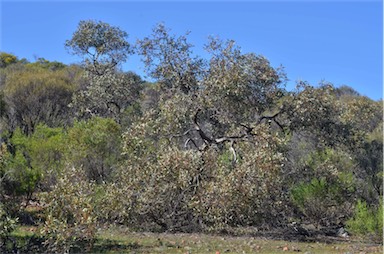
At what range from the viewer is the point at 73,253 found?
820 cm

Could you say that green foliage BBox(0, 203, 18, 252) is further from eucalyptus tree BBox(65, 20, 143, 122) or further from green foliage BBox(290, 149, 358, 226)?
eucalyptus tree BBox(65, 20, 143, 122)

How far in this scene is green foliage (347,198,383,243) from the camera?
10844 mm

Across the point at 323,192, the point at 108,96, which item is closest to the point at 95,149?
the point at 323,192

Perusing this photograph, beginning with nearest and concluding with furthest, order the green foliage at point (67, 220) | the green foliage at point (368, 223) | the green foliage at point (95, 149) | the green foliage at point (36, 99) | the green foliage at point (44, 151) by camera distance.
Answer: the green foliage at point (67, 220), the green foliage at point (368, 223), the green foliage at point (44, 151), the green foliage at point (95, 149), the green foliage at point (36, 99)

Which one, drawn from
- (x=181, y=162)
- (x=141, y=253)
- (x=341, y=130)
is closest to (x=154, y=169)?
(x=181, y=162)

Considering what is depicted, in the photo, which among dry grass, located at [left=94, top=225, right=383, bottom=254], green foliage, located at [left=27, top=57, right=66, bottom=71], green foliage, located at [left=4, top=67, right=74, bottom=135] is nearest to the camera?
dry grass, located at [left=94, top=225, right=383, bottom=254]

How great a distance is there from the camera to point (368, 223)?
10930mm

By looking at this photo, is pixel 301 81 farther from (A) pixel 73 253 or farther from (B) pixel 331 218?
(A) pixel 73 253

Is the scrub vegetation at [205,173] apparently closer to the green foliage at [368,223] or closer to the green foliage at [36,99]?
the green foliage at [368,223]

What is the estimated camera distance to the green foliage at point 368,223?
35.6ft

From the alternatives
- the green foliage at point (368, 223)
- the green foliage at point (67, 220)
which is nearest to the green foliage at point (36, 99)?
the green foliage at point (67, 220)

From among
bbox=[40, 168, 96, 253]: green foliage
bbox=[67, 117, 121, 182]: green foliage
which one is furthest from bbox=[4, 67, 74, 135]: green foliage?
bbox=[40, 168, 96, 253]: green foliage

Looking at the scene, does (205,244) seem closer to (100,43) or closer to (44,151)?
(44,151)

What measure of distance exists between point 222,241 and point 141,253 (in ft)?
7.87
